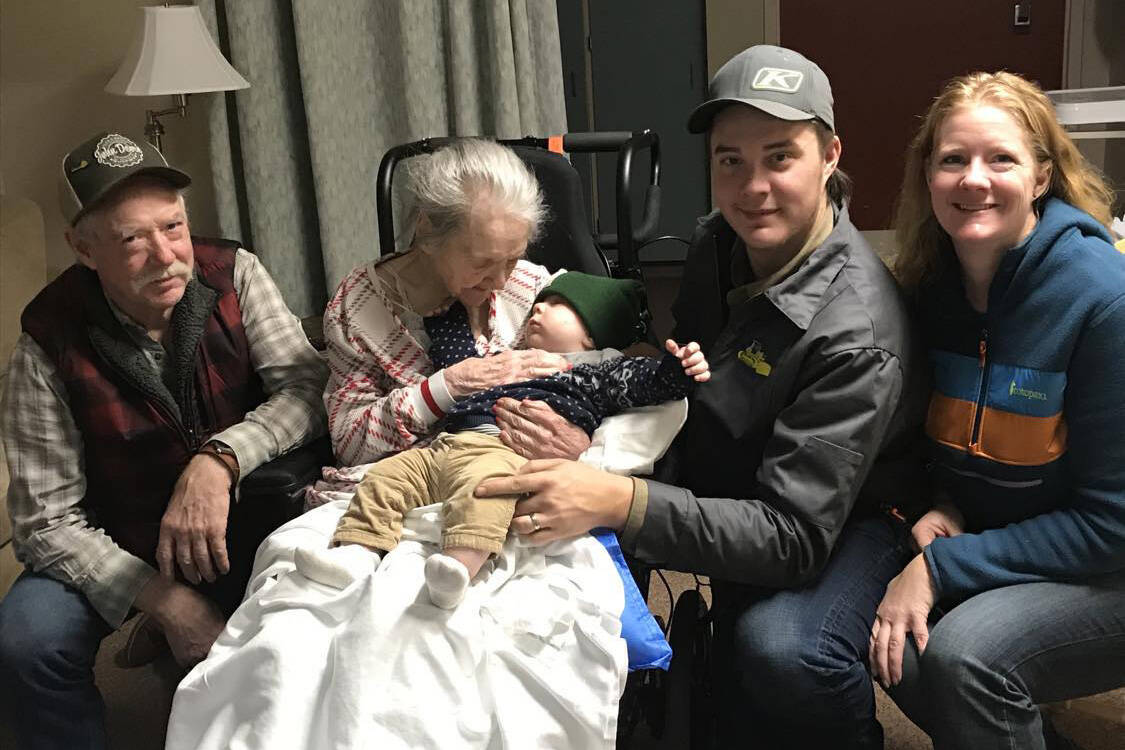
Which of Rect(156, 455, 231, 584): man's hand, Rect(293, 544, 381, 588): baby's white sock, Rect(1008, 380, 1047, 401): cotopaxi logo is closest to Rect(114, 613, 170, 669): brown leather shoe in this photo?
Rect(156, 455, 231, 584): man's hand

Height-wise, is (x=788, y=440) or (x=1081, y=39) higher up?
(x=1081, y=39)

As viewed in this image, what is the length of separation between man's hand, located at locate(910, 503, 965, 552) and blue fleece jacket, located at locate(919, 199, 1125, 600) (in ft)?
0.14

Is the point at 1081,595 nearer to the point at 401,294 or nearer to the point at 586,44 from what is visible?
the point at 401,294

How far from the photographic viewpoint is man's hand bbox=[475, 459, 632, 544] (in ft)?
5.18

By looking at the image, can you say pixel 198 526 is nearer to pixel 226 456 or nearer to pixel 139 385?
pixel 226 456

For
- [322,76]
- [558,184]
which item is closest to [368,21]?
[322,76]

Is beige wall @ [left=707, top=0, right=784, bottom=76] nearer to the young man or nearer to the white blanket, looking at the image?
the young man

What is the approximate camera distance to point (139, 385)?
6.16 ft

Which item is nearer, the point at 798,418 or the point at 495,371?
the point at 798,418

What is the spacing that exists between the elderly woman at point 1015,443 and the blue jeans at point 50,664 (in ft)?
4.27

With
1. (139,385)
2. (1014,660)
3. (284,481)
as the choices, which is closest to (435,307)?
(284,481)

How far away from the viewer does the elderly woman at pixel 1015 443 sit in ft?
4.92

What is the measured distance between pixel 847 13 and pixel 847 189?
229 cm

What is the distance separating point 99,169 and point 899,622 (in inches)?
58.0
